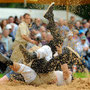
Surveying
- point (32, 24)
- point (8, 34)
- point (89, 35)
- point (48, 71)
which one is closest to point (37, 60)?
point (48, 71)

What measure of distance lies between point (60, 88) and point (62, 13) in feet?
26.9

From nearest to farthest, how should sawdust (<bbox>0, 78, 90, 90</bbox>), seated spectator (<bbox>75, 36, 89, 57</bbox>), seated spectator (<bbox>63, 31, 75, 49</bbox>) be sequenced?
sawdust (<bbox>0, 78, 90, 90</bbox>) < seated spectator (<bbox>63, 31, 75, 49</bbox>) < seated spectator (<bbox>75, 36, 89, 57</bbox>)

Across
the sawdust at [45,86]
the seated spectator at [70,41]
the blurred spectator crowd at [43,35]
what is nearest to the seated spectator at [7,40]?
the blurred spectator crowd at [43,35]

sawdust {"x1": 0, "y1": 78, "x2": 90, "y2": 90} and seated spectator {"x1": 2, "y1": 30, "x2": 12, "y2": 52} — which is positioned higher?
sawdust {"x1": 0, "y1": 78, "x2": 90, "y2": 90}

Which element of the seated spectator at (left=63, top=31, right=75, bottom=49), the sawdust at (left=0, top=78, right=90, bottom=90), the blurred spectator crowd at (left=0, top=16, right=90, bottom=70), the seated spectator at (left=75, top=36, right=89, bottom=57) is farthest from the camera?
the seated spectator at (left=75, top=36, right=89, bottom=57)

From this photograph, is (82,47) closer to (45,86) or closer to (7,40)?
(7,40)

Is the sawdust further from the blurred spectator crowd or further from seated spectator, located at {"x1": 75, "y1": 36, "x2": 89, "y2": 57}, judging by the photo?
seated spectator, located at {"x1": 75, "y1": 36, "x2": 89, "y2": 57}

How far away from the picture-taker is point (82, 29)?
12.8 meters

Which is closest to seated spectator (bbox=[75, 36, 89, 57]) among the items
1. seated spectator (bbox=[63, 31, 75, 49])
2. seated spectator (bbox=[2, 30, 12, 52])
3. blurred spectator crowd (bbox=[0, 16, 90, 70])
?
blurred spectator crowd (bbox=[0, 16, 90, 70])

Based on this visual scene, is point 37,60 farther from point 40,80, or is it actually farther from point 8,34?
point 8,34

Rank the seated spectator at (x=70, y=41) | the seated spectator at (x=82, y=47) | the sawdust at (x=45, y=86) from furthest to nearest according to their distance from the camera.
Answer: the seated spectator at (x=82, y=47)
the seated spectator at (x=70, y=41)
the sawdust at (x=45, y=86)

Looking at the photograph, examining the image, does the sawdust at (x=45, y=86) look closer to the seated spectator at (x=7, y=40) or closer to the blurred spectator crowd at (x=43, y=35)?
the blurred spectator crowd at (x=43, y=35)

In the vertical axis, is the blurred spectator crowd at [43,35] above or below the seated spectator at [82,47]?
above

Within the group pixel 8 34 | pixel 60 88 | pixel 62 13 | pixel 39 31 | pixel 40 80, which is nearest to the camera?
pixel 60 88
